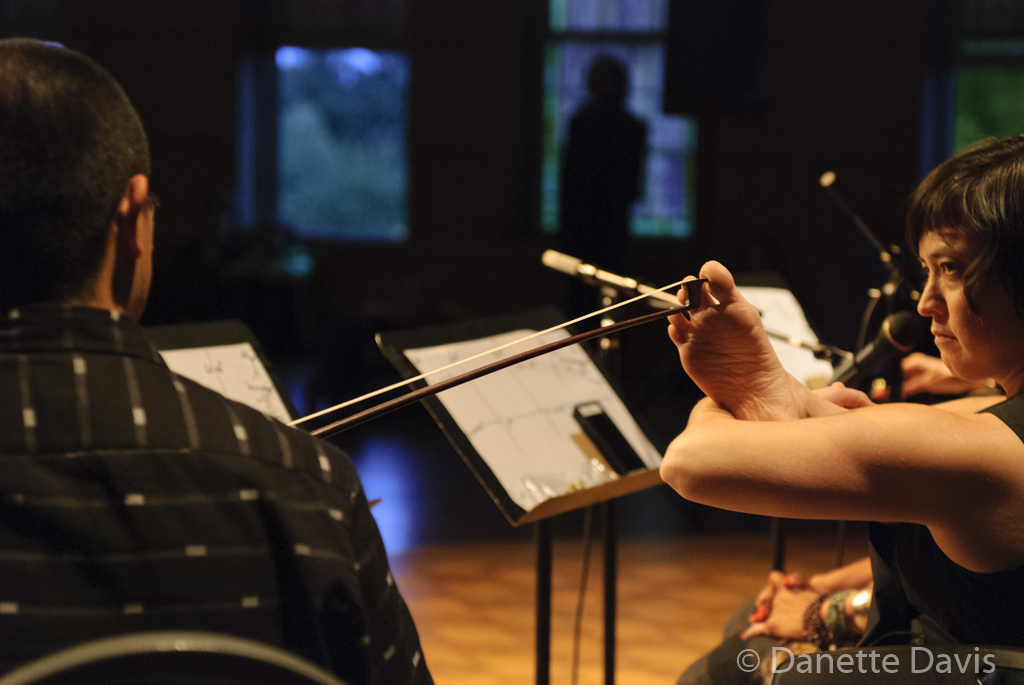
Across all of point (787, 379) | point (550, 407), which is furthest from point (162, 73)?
point (787, 379)

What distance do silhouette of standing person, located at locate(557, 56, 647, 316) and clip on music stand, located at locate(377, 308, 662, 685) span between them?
287 cm

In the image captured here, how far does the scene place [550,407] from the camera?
5.15 ft

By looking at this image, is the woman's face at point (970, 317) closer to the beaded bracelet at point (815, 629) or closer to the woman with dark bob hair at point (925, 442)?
the woman with dark bob hair at point (925, 442)

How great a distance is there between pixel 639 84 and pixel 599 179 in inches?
68.1

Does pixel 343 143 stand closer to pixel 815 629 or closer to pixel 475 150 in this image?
pixel 475 150

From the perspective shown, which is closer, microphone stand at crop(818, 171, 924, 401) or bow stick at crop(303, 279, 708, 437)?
bow stick at crop(303, 279, 708, 437)

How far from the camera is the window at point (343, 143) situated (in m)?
6.46

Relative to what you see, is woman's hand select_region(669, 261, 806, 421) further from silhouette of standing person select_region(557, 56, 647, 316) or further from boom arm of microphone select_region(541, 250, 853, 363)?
silhouette of standing person select_region(557, 56, 647, 316)

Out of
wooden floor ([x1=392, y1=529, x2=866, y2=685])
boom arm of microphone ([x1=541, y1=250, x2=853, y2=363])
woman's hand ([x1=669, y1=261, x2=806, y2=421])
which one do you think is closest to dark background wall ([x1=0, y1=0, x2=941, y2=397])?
wooden floor ([x1=392, y1=529, x2=866, y2=685])

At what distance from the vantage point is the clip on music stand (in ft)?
4.64

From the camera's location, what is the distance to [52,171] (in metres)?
0.75

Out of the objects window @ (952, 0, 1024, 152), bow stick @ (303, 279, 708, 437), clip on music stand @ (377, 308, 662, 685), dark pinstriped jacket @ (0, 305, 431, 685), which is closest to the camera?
dark pinstriped jacket @ (0, 305, 431, 685)

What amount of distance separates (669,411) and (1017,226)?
4073mm

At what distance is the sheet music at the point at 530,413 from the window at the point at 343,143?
197 inches
